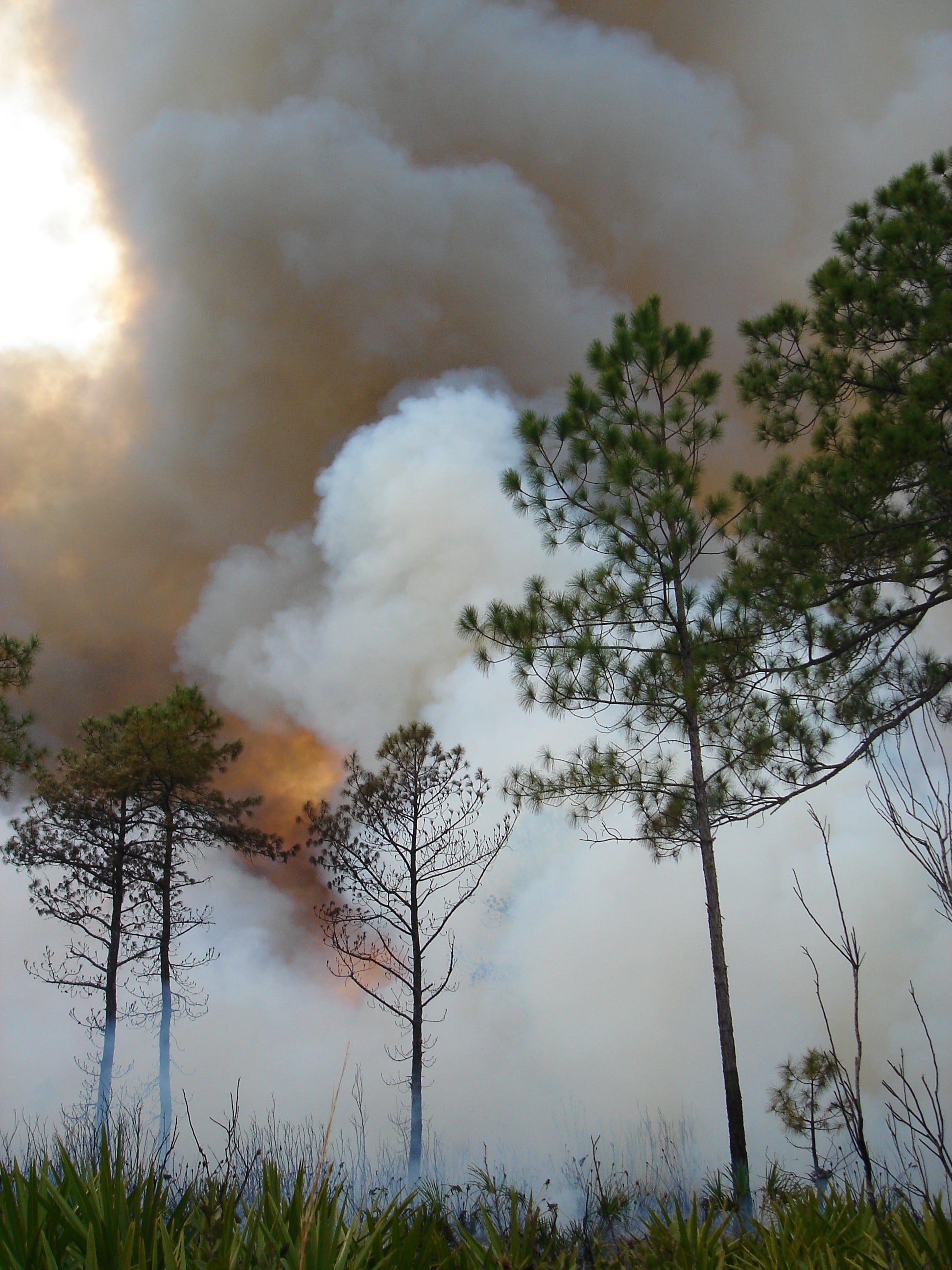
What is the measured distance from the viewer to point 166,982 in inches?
541

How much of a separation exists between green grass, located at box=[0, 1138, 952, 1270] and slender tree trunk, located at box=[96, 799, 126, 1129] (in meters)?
11.0

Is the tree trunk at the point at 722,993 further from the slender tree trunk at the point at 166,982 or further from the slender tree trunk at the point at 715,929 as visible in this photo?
the slender tree trunk at the point at 166,982

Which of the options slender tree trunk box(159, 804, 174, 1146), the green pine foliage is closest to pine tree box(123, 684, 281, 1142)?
slender tree trunk box(159, 804, 174, 1146)

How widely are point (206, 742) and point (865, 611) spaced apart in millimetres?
11548

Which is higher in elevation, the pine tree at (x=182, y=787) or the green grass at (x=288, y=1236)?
the pine tree at (x=182, y=787)

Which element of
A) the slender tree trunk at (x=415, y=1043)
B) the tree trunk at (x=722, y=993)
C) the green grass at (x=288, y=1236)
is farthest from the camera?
the slender tree trunk at (x=415, y=1043)

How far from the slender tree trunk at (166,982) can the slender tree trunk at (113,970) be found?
69 cm

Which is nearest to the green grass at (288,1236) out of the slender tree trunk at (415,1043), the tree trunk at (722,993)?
the tree trunk at (722,993)

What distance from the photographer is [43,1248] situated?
2.53 meters

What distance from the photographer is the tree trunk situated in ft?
25.6

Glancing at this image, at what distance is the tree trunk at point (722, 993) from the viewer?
7.81 metres

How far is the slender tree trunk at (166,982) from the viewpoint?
12.9 meters

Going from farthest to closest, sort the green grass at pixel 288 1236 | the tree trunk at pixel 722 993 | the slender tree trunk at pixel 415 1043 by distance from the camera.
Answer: the slender tree trunk at pixel 415 1043 < the tree trunk at pixel 722 993 < the green grass at pixel 288 1236

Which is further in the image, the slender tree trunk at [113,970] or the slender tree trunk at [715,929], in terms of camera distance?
the slender tree trunk at [113,970]
